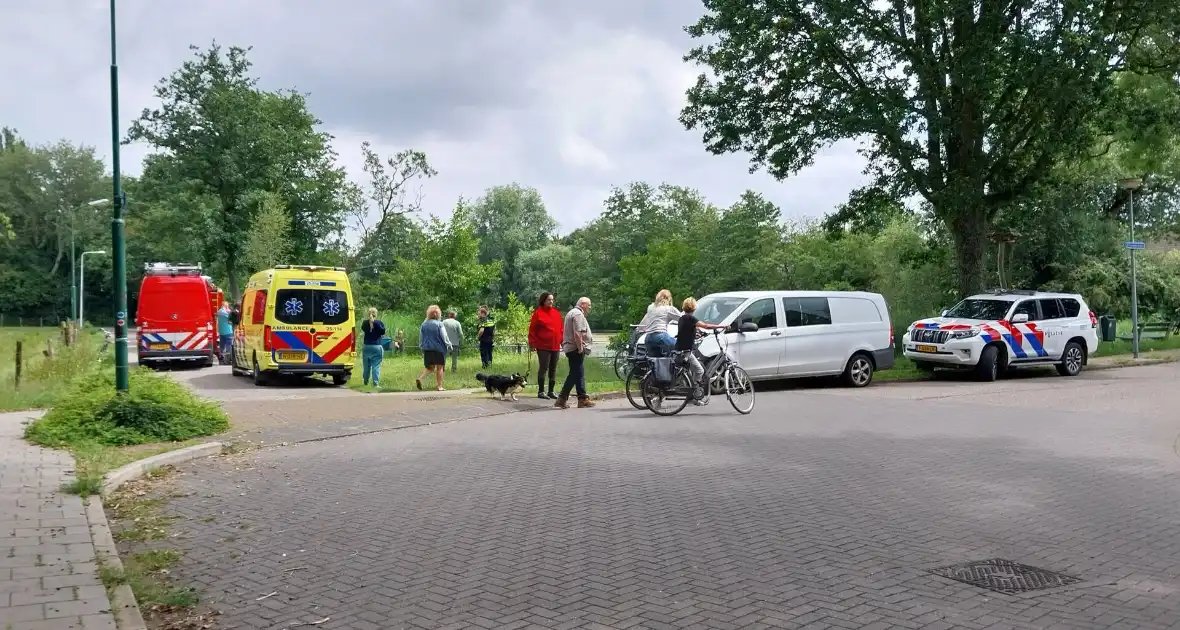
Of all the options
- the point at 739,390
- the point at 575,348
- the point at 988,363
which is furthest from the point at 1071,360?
the point at 575,348

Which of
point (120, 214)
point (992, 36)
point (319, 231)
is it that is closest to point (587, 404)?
point (120, 214)

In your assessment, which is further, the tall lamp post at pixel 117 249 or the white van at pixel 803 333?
the white van at pixel 803 333

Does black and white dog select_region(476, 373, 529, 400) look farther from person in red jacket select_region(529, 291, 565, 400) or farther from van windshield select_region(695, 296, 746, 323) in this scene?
van windshield select_region(695, 296, 746, 323)

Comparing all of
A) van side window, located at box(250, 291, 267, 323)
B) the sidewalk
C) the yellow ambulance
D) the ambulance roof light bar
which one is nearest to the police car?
the yellow ambulance

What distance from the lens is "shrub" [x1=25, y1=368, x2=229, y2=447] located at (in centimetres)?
1036

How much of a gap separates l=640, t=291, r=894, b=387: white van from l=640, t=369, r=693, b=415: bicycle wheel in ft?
10.1

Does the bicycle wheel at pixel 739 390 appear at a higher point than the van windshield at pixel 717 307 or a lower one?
lower

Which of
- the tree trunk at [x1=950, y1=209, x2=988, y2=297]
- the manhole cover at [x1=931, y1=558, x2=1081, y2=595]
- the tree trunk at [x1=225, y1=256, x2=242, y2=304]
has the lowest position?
the manhole cover at [x1=931, y1=558, x2=1081, y2=595]

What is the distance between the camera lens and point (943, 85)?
21594 millimetres

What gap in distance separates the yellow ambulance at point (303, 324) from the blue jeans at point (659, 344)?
8123 millimetres

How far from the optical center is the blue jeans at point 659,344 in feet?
45.1

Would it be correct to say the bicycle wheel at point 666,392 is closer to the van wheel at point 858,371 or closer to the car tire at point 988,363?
the van wheel at point 858,371

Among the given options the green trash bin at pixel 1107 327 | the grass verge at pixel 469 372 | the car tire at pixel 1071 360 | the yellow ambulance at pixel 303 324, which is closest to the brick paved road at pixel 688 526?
the grass verge at pixel 469 372

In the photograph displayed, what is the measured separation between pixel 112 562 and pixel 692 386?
8.75 m
